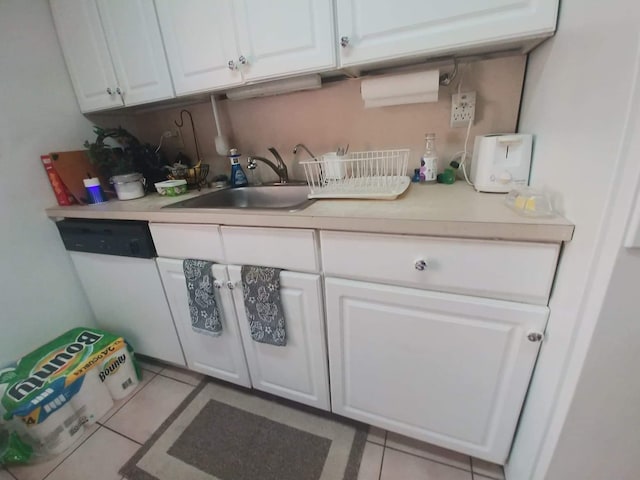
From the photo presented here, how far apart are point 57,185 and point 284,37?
138cm

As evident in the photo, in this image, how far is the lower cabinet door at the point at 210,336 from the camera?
1145 millimetres

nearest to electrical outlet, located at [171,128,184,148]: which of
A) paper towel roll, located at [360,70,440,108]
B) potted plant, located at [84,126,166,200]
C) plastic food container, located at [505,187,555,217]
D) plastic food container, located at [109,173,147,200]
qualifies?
potted plant, located at [84,126,166,200]

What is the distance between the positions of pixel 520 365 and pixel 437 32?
993mm

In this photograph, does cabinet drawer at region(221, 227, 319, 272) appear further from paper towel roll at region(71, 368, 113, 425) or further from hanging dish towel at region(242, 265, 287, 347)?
paper towel roll at region(71, 368, 113, 425)

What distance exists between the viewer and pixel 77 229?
1.36 metres

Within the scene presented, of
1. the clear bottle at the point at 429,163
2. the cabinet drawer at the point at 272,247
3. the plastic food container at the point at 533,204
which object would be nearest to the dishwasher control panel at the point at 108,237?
the cabinet drawer at the point at 272,247

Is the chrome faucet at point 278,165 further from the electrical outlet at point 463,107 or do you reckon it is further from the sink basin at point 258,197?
the electrical outlet at point 463,107

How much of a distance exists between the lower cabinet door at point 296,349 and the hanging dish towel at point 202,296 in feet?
0.32

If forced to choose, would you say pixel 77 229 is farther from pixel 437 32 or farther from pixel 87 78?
pixel 437 32

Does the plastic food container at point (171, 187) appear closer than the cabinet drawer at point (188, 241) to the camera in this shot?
No

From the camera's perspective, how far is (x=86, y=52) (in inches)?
53.2

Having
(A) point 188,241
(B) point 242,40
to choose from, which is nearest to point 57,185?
A: (A) point 188,241

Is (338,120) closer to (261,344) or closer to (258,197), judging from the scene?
(258,197)

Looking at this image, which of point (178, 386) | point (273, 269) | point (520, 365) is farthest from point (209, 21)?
point (178, 386)
